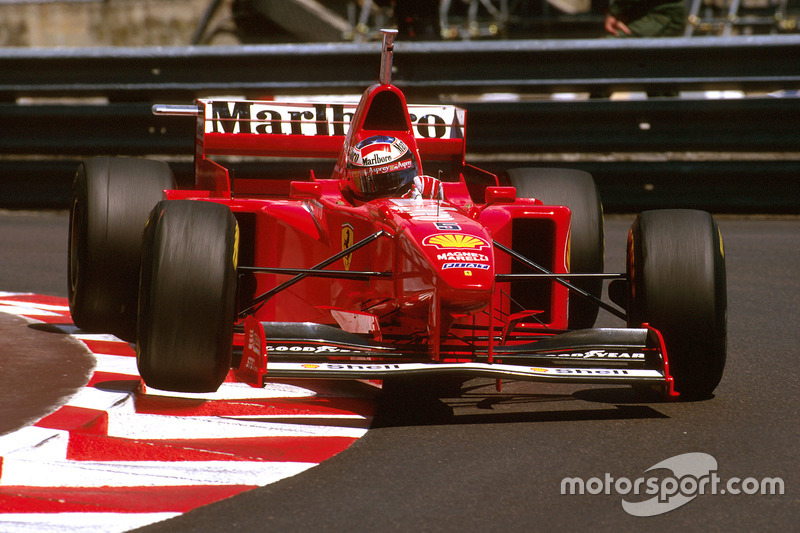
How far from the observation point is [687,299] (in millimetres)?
4902

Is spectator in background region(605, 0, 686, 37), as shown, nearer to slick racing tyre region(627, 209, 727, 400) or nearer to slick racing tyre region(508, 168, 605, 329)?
slick racing tyre region(508, 168, 605, 329)

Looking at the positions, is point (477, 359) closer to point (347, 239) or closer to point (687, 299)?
point (687, 299)

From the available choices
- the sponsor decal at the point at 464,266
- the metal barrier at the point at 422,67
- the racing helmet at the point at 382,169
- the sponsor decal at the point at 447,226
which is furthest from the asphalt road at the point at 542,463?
the metal barrier at the point at 422,67

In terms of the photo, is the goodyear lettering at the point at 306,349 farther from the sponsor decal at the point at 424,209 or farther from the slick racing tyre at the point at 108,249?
the slick racing tyre at the point at 108,249

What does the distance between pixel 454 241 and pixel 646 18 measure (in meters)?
7.14

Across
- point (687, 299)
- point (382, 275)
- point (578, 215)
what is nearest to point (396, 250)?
point (382, 275)

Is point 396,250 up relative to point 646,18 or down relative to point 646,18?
down

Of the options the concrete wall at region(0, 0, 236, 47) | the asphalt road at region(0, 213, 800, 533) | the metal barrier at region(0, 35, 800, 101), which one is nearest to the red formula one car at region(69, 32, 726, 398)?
the asphalt road at region(0, 213, 800, 533)

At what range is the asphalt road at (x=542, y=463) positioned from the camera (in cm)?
357

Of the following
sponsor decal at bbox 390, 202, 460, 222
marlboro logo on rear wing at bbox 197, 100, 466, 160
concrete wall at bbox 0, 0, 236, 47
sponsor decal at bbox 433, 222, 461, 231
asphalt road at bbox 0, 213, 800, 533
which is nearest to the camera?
asphalt road at bbox 0, 213, 800, 533

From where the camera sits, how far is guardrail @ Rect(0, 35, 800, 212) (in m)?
10.2

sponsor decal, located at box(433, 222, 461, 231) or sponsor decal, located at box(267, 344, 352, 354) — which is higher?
sponsor decal, located at box(433, 222, 461, 231)

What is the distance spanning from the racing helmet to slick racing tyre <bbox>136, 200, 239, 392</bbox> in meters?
1.16

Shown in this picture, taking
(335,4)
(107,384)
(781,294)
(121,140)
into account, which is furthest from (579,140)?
(335,4)
